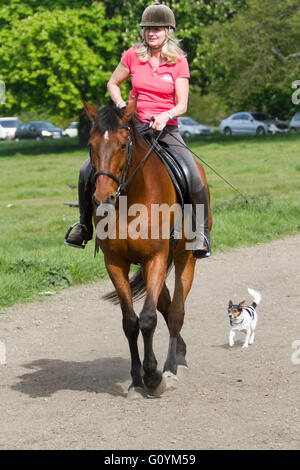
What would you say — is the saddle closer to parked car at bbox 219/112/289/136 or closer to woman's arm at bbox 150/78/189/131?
woman's arm at bbox 150/78/189/131

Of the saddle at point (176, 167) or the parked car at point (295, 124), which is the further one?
the parked car at point (295, 124)

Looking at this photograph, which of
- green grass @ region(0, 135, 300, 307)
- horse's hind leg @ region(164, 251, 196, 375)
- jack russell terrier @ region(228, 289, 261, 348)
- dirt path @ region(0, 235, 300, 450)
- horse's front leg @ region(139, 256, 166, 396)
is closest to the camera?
dirt path @ region(0, 235, 300, 450)

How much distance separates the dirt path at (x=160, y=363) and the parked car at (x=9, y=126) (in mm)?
52950

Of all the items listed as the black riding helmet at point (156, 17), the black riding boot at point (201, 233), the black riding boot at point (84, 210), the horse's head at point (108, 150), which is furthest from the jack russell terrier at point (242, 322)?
the black riding helmet at point (156, 17)

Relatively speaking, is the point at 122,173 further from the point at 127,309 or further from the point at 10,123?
the point at 10,123

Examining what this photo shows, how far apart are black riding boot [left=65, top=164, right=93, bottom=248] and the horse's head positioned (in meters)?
0.74

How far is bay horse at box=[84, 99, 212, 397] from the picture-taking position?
584 cm

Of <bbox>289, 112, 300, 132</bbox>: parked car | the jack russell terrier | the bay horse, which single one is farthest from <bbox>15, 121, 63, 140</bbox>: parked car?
the bay horse

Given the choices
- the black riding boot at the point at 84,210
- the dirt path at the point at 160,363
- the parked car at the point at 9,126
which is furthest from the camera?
the parked car at the point at 9,126

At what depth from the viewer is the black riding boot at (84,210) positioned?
671cm

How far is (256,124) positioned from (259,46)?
320 inches

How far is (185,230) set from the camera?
7.16m

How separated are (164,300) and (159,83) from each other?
6.78ft

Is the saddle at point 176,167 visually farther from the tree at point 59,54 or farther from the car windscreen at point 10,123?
the car windscreen at point 10,123
